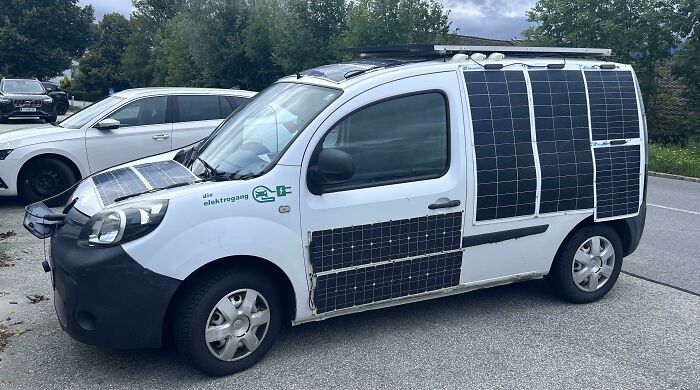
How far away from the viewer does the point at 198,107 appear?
9211mm

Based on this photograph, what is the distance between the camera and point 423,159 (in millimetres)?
4352

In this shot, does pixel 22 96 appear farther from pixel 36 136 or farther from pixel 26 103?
pixel 36 136

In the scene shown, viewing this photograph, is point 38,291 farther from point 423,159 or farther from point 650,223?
point 650,223

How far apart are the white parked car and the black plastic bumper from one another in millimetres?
5241

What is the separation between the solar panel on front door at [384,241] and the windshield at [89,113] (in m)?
5.99

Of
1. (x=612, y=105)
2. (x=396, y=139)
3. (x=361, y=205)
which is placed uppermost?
(x=612, y=105)

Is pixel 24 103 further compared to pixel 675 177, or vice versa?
pixel 24 103

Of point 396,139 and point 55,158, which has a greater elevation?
A: point 396,139

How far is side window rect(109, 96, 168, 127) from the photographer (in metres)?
8.82

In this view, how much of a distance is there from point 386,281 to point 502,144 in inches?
51.0

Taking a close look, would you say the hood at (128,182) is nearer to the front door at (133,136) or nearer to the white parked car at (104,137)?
the front door at (133,136)

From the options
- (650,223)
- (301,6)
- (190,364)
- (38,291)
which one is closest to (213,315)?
(190,364)

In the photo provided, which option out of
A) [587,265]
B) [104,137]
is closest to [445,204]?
[587,265]

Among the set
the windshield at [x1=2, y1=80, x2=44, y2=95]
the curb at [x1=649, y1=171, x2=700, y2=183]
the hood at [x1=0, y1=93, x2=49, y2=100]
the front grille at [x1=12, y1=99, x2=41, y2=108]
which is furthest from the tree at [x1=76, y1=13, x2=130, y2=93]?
the curb at [x1=649, y1=171, x2=700, y2=183]
